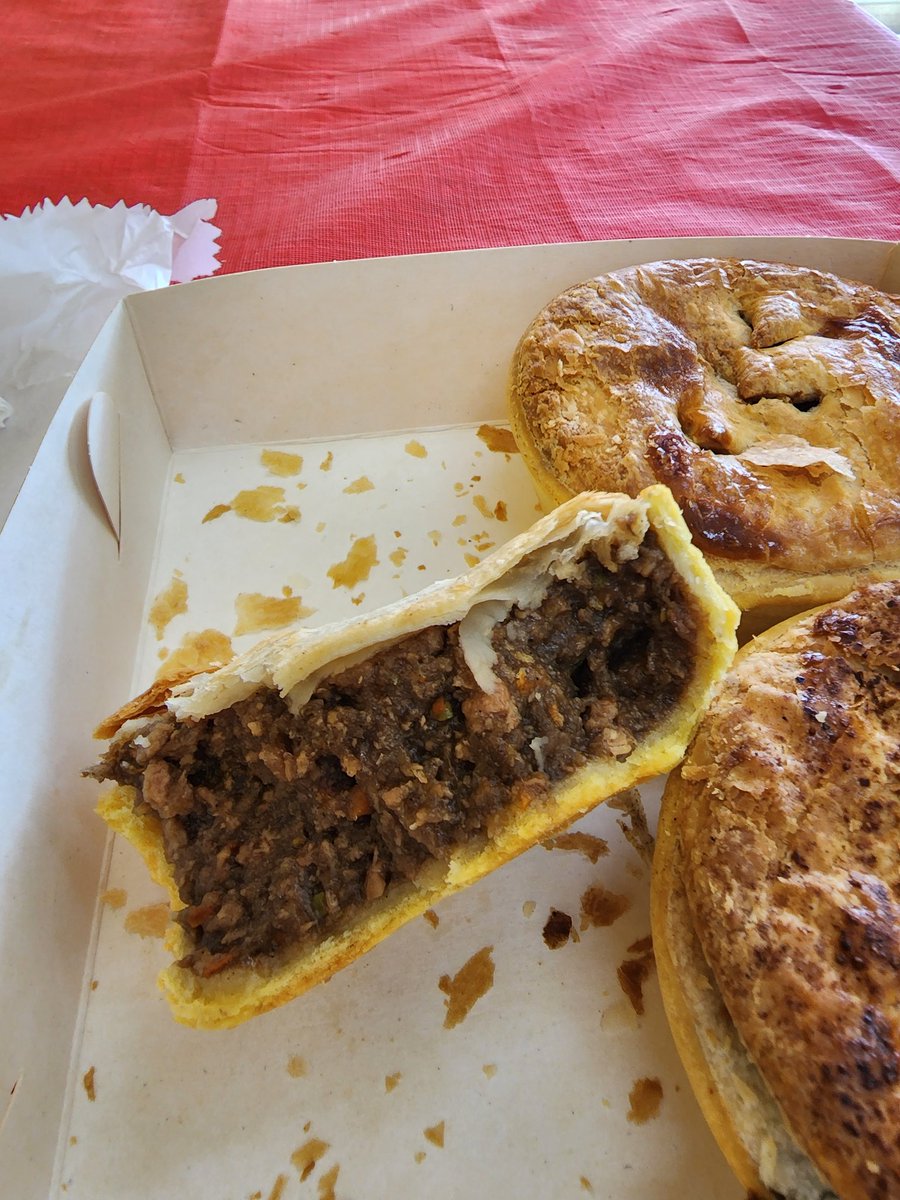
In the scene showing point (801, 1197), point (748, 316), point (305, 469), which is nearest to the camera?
point (801, 1197)

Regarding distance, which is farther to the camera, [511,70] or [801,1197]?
[511,70]

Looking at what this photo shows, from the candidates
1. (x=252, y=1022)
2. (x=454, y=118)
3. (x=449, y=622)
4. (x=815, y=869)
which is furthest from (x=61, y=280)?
(x=815, y=869)

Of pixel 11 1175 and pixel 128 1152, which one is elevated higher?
pixel 11 1175

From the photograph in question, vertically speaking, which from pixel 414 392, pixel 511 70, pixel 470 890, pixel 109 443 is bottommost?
pixel 470 890

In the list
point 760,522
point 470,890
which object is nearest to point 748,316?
point 760,522

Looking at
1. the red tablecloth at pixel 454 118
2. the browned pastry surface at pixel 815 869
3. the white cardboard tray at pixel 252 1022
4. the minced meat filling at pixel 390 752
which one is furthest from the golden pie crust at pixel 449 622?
the red tablecloth at pixel 454 118

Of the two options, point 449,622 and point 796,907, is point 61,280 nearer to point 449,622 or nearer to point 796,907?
Result: point 449,622

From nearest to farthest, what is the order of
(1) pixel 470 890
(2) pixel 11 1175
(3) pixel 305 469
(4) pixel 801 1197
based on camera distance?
(4) pixel 801 1197 → (2) pixel 11 1175 → (1) pixel 470 890 → (3) pixel 305 469

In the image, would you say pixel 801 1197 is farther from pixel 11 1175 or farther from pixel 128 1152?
pixel 11 1175
